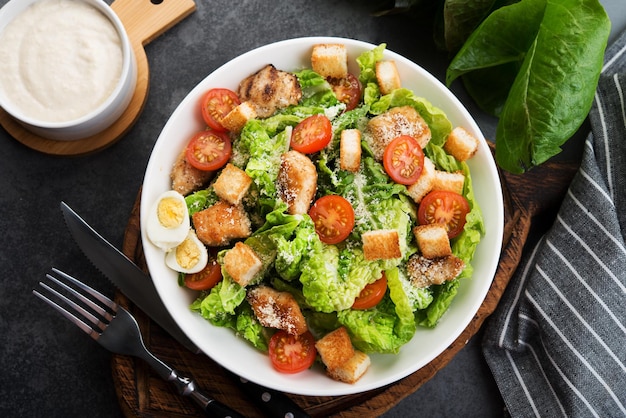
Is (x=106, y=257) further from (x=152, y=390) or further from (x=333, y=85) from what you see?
(x=333, y=85)

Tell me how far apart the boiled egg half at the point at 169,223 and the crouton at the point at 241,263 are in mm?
254

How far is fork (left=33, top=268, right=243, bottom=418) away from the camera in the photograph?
3.37 meters

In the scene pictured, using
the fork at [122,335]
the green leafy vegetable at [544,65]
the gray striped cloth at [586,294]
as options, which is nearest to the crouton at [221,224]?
the fork at [122,335]

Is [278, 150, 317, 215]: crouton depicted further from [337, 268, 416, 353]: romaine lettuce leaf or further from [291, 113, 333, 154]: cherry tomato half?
[337, 268, 416, 353]: romaine lettuce leaf

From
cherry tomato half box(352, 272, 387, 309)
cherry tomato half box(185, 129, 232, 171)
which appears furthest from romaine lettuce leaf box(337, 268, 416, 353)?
cherry tomato half box(185, 129, 232, 171)

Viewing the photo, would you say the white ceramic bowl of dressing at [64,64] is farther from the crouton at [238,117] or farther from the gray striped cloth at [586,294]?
the gray striped cloth at [586,294]

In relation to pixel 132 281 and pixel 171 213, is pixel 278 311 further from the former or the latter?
pixel 132 281

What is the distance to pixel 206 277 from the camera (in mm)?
3035

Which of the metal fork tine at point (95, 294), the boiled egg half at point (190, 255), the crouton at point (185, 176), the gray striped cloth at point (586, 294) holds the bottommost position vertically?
the gray striped cloth at point (586, 294)

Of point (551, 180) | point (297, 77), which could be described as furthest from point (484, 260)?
point (297, 77)

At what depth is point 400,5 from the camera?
375 cm

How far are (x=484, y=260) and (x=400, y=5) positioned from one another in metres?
1.59

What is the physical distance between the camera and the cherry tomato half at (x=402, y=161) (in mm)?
2961

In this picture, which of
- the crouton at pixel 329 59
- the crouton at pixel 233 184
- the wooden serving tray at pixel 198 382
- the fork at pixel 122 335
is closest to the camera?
the crouton at pixel 233 184
